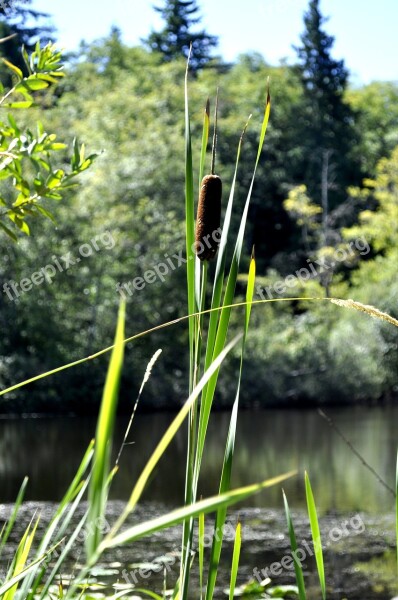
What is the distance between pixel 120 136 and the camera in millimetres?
31250

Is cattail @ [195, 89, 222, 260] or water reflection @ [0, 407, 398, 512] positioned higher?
cattail @ [195, 89, 222, 260]

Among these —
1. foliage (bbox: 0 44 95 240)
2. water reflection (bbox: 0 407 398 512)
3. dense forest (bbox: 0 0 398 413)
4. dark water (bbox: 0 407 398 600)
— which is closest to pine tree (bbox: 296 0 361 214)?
dense forest (bbox: 0 0 398 413)

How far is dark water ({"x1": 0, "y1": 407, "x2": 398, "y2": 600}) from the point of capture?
306 inches

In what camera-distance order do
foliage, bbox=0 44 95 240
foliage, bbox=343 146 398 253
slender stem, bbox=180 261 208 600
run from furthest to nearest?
foliage, bbox=343 146 398 253
foliage, bbox=0 44 95 240
slender stem, bbox=180 261 208 600

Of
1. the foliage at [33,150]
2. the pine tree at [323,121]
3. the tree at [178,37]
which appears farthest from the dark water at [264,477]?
the tree at [178,37]

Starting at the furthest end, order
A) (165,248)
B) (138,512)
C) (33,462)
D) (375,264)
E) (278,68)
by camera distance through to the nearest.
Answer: (278,68) < (375,264) < (165,248) < (33,462) < (138,512)

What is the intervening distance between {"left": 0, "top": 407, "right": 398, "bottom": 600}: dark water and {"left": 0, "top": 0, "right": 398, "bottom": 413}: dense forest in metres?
2.00

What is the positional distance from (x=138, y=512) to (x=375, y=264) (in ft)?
64.8

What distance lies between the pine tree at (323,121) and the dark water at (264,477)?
18.4m

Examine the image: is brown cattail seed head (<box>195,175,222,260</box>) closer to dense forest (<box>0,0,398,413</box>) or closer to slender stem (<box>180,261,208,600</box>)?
slender stem (<box>180,261,208,600</box>)

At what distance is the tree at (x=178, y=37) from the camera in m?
43.0

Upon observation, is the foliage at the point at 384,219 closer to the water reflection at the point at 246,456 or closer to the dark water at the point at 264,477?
the dark water at the point at 264,477

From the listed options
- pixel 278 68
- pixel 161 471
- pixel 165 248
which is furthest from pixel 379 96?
pixel 161 471

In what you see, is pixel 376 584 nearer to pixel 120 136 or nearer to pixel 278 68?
pixel 120 136
